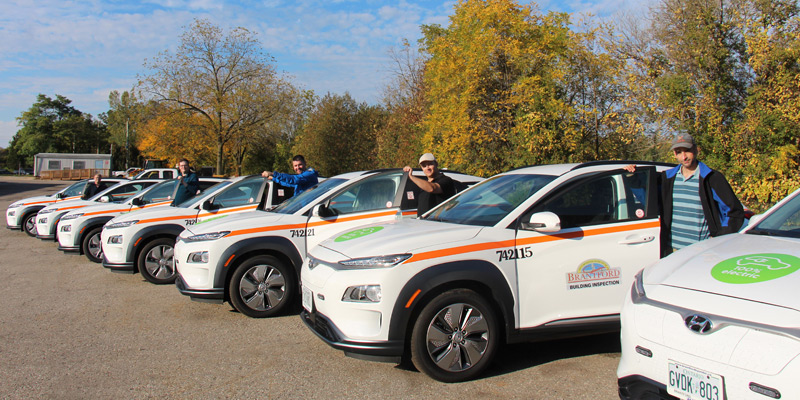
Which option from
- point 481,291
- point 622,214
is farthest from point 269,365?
point 622,214

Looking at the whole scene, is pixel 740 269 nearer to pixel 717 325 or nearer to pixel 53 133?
pixel 717 325

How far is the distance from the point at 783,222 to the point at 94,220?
10.4 metres

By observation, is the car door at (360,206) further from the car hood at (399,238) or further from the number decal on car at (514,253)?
the number decal on car at (514,253)

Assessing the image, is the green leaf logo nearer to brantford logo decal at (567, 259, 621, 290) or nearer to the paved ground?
the paved ground

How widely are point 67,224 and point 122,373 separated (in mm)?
7164

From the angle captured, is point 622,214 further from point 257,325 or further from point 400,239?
point 257,325

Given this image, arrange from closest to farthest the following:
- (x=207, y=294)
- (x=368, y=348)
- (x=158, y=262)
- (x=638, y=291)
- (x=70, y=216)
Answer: (x=638, y=291), (x=368, y=348), (x=207, y=294), (x=158, y=262), (x=70, y=216)

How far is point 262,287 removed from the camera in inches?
244

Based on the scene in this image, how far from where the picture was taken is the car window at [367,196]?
6.70m

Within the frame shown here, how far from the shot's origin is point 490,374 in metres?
4.39

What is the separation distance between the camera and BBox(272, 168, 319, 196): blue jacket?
26.7 ft

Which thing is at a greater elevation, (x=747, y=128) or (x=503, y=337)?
(x=747, y=128)

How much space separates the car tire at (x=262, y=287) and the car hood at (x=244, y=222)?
0.38m

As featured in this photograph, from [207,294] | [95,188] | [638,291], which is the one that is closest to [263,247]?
[207,294]
